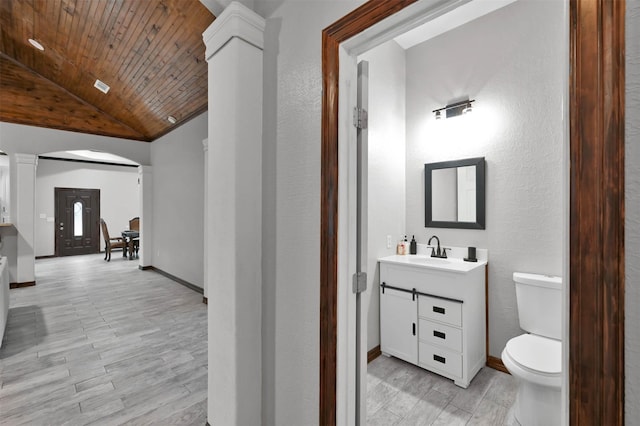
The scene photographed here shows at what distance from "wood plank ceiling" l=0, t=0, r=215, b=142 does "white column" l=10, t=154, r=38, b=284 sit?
716 millimetres

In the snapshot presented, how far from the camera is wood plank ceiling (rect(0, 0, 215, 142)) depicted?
3.03 meters

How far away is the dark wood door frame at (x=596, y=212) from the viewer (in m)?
0.68

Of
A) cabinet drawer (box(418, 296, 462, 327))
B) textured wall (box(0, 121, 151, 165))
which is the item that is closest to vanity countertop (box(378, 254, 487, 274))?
cabinet drawer (box(418, 296, 462, 327))

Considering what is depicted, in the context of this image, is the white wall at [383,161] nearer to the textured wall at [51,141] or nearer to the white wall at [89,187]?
the textured wall at [51,141]

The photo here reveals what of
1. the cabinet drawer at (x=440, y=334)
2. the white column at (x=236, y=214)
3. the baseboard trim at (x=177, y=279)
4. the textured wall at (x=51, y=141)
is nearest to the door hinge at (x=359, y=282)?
the white column at (x=236, y=214)

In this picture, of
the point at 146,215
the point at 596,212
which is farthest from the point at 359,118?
the point at 146,215

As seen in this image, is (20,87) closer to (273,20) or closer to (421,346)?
(273,20)

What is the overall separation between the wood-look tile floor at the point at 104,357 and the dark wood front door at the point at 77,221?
419 cm

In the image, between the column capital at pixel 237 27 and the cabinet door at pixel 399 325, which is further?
the cabinet door at pixel 399 325

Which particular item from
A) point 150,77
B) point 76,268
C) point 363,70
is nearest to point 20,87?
point 150,77

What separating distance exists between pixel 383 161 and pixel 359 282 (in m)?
1.73

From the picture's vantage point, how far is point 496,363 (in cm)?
255

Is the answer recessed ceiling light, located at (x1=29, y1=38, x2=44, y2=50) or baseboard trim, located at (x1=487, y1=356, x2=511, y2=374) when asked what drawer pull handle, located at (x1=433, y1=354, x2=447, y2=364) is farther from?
recessed ceiling light, located at (x1=29, y1=38, x2=44, y2=50)

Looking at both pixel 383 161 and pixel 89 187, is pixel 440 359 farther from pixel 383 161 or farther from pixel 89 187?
pixel 89 187
